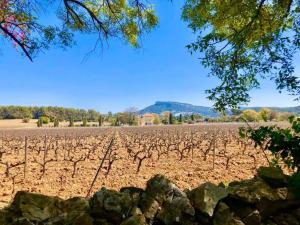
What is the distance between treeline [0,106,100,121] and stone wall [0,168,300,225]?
143 metres

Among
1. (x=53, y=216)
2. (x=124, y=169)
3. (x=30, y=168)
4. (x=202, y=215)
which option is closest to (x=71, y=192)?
(x=124, y=169)

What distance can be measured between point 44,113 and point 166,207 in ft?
550

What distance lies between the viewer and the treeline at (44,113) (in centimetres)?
15362

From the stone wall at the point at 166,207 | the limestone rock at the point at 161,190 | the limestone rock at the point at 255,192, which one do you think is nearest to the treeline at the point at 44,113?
the stone wall at the point at 166,207

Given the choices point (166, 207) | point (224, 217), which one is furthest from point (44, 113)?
point (224, 217)

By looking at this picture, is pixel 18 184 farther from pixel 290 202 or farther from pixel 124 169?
pixel 290 202

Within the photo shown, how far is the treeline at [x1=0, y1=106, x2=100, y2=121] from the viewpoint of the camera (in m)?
154

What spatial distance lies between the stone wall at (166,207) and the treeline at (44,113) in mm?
142603

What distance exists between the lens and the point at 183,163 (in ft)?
60.5

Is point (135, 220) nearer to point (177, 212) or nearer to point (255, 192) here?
point (177, 212)

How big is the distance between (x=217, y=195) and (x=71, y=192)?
838cm

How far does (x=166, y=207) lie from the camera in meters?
4.24

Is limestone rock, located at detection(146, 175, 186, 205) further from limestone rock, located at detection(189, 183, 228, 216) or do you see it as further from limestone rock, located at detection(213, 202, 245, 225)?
limestone rock, located at detection(213, 202, 245, 225)

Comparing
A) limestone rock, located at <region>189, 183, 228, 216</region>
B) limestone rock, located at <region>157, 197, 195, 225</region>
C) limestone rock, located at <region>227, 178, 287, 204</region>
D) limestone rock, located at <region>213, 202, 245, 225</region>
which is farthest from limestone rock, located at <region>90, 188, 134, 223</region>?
limestone rock, located at <region>227, 178, 287, 204</region>
